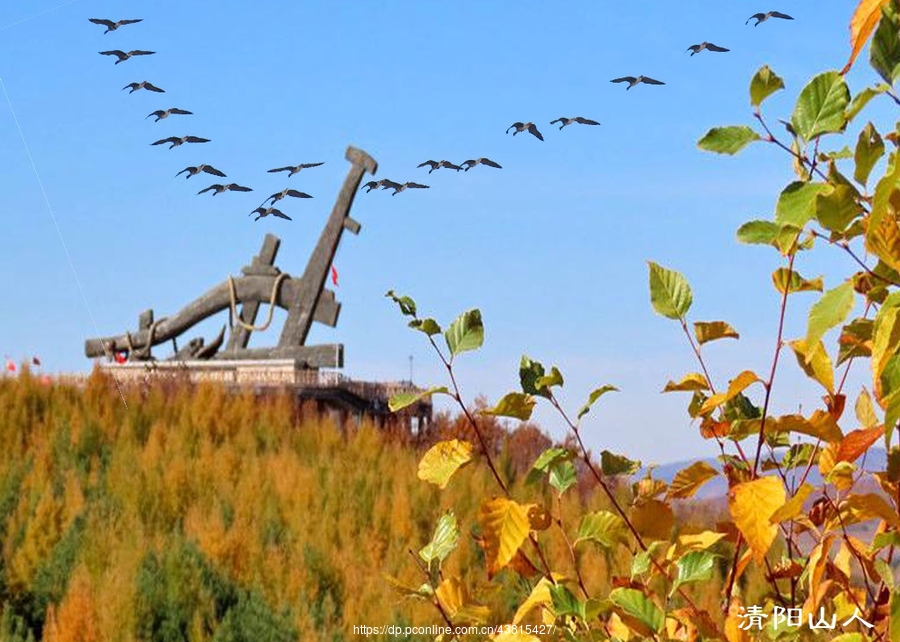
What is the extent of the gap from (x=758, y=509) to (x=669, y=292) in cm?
44

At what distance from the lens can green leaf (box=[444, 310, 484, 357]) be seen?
2.14 metres

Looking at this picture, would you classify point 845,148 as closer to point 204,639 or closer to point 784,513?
point 784,513

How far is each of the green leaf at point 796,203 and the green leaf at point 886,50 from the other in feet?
A: 0.82

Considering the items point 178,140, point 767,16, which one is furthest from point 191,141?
point 767,16

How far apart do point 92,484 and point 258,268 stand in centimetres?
750

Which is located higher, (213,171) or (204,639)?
(213,171)

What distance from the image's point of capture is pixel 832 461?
6.96ft

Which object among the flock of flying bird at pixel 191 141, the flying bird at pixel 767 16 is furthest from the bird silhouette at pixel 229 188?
the flying bird at pixel 767 16

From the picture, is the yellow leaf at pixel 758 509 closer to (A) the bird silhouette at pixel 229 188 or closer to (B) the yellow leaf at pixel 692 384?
(B) the yellow leaf at pixel 692 384

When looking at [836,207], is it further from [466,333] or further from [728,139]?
[466,333]

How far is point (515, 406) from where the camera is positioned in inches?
85.4

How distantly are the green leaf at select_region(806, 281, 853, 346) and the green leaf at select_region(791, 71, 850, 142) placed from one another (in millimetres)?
298

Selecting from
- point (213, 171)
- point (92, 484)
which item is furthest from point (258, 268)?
point (92, 484)

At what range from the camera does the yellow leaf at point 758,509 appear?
1.78m
